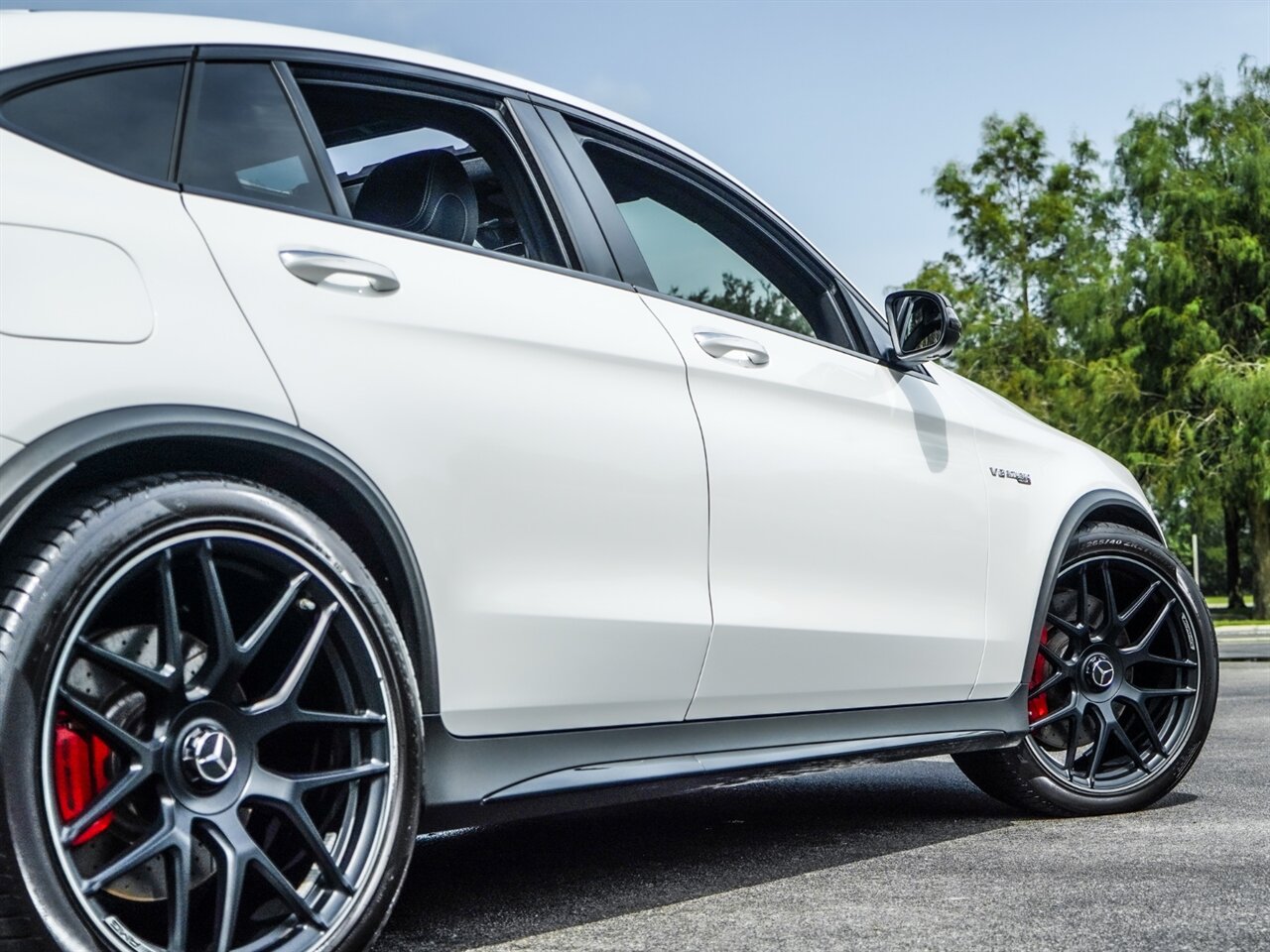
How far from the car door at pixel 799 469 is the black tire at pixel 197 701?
916mm

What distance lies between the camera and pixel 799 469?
11.7 ft

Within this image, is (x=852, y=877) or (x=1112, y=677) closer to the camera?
(x=852, y=877)

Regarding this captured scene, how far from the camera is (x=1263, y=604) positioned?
1182 inches

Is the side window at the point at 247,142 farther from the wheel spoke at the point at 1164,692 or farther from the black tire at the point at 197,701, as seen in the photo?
the wheel spoke at the point at 1164,692

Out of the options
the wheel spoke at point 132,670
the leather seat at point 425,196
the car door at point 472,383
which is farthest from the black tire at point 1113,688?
the wheel spoke at point 132,670

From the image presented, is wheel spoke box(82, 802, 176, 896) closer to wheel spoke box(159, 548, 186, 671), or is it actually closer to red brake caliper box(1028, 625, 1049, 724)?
wheel spoke box(159, 548, 186, 671)

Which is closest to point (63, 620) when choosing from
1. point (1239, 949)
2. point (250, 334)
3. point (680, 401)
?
point (250, 334)

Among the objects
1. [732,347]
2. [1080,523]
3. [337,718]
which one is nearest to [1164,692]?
[1080,523]

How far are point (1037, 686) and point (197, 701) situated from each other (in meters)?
2.97

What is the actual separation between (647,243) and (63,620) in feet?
5.89

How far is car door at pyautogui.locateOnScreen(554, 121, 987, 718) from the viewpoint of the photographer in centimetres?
341

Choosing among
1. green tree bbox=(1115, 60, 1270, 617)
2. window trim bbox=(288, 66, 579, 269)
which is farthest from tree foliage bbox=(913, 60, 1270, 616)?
window trim bbox=(288, 66, 579, 269)

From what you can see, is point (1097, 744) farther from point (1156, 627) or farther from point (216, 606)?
point (216, 606)

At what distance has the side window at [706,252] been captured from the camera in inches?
142
